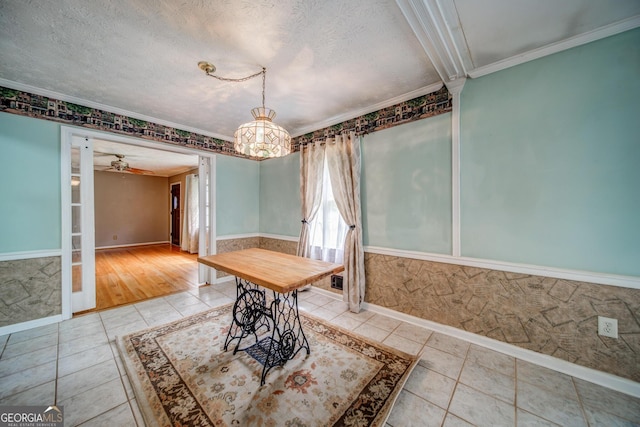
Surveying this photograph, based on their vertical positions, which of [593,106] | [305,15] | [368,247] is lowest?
[368,247]

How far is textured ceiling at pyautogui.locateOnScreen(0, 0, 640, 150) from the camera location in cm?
139

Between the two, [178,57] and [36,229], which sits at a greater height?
[178,57]

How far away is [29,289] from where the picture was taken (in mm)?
2312

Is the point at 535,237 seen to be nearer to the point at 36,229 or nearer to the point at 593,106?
the point at 593,106

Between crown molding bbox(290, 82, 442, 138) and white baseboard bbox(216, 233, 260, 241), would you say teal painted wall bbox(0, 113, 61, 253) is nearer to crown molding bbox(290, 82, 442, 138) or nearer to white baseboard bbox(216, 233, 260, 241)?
white baseboard bbox(216, 233, 260, 241)

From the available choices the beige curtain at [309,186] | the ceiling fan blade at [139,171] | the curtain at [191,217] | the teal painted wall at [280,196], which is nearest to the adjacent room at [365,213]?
the beige curtain at [309,186]

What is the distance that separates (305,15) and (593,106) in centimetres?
213

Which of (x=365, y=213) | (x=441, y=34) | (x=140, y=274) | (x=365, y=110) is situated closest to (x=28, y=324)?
(x=140, y=274)

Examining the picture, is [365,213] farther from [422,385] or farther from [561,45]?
[561,45]

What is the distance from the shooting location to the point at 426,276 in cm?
232

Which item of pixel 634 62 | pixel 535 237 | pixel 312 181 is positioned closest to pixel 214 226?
pixel 312 181

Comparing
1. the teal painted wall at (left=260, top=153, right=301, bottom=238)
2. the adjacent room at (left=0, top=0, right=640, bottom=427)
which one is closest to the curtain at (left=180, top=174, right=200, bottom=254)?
the teal painted wall at (left=260, top=153, right=301, bottom=238)

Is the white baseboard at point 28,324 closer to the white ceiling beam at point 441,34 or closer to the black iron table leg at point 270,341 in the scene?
the black iron table leg at point 270,341

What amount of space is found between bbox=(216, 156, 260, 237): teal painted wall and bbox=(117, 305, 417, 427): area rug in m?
1.93
